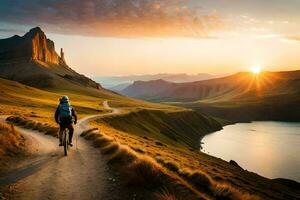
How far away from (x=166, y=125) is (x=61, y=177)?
120m

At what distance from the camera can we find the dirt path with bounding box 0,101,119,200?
12.3 m

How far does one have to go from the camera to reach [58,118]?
19656mm

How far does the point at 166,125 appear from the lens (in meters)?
133

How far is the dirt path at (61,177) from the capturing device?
12.3 m

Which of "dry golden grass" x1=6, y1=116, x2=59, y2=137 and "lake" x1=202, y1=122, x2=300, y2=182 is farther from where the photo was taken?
"lake" x1=202, y1=122, x2=300, y2=182

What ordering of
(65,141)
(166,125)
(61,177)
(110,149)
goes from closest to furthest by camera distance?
(61,177)
(65,141)
(110,149)
(166,125)

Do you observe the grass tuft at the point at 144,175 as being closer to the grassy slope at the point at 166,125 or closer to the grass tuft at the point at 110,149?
the grass tuft at the point at 110,149

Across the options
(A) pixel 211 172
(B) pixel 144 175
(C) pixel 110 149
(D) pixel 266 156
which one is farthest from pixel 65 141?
(D) pixel 266 156

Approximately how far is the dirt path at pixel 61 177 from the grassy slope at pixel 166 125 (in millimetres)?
58912

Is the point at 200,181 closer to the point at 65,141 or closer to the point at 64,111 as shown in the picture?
the point at 65,141

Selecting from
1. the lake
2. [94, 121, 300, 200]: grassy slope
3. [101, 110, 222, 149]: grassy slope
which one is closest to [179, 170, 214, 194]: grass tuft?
[94, 121, 300, 200]: grassy slope

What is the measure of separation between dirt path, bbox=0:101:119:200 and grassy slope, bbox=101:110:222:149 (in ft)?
193

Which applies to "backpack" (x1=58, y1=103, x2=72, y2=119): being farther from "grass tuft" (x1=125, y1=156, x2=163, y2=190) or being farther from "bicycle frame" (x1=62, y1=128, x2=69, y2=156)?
"grass tuft" (x1=125, y1=156, x2=163, y2=190)

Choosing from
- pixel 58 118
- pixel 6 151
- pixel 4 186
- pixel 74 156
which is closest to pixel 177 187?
pixel 4 186
